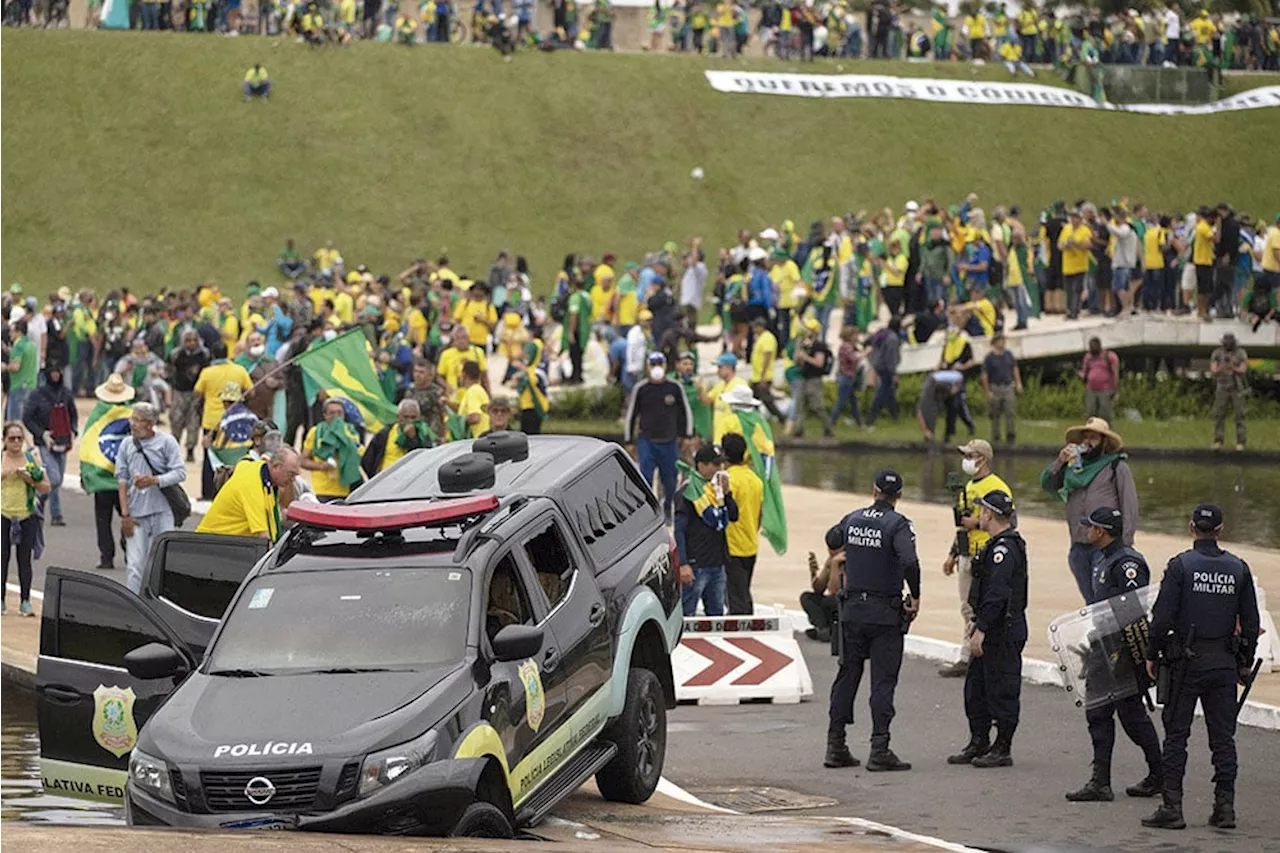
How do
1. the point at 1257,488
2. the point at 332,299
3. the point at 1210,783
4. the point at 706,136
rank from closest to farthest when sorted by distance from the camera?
the point at 1210,783
the point at 1257,488
the point at 332,299
the point at 706,136

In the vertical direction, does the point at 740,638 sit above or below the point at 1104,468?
below

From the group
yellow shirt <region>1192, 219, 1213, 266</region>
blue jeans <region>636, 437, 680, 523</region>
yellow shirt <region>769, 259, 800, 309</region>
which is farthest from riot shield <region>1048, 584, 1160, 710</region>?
yellow shirt <region>769, 259, 800, 309</region>

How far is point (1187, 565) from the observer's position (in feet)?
37.0

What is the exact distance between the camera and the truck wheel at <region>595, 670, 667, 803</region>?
38.3ft

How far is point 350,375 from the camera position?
21.9 meters

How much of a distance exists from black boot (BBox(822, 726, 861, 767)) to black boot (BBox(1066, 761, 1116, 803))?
1.53 meters

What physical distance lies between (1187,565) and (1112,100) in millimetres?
54117

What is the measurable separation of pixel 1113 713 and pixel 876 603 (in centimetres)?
153

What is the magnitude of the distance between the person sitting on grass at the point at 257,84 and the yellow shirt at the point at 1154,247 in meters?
28.0

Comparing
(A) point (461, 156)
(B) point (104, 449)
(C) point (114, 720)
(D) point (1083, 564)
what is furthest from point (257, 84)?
(C) point (114, 720)

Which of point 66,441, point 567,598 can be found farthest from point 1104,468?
point 66,441

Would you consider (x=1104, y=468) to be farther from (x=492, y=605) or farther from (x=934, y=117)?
(x=934, y=117)

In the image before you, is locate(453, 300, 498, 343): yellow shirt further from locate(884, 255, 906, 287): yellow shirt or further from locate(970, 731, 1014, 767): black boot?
locate(970, 731, 1014, 767): black boot

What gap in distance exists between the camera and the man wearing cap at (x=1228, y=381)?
95.1 ft
